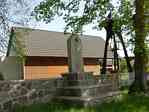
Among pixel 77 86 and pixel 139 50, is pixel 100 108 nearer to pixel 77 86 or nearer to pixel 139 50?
pixel 77 86

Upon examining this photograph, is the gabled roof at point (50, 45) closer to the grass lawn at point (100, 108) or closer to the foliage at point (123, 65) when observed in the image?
the foliage at point (123, 65)

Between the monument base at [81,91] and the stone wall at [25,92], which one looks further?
the monument base at [81,91]

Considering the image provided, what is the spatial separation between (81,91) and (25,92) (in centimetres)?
232

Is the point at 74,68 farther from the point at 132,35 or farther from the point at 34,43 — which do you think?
the point at 34,43

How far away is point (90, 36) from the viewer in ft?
137

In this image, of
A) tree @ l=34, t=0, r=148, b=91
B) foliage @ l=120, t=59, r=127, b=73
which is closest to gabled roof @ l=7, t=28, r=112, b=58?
foliage @ l=120, t=59, r=127, b=73

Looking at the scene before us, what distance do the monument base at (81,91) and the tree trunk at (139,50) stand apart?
1797 mm

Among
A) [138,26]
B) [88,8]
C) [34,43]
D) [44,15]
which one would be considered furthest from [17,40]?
[34,43]

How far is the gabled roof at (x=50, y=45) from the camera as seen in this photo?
97.8 ft

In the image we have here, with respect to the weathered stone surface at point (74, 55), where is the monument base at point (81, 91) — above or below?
below

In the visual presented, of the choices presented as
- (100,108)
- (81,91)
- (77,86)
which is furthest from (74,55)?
(100,108)

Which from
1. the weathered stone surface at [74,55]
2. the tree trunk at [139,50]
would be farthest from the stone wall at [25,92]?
the tree trunk at [139,50]

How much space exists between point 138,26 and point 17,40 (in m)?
6.77

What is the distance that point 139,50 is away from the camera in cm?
1391
